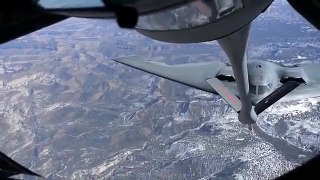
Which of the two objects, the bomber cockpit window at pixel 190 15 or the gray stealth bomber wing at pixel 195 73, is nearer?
the bomber cockpit window at pixel 190 15

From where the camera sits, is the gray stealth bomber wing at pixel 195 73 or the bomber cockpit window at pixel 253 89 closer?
the gray stealth bomber wing at pixel 195 73

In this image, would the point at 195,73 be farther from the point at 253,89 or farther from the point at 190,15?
the point at 190,15

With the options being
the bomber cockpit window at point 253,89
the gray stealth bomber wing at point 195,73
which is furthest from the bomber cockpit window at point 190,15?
the bomber cockpit window at point 253,89

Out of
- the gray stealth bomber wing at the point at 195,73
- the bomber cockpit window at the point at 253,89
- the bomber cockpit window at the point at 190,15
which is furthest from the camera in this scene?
the bomber cockpit window at the point at 253,89

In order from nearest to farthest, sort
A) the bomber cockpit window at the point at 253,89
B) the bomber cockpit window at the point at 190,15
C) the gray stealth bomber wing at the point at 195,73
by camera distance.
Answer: the bomber cockpit window at the point at 190,15 → the gray stealth bomber wing at the point at 195,73 → the bomber cockpit window at the point at 253,89

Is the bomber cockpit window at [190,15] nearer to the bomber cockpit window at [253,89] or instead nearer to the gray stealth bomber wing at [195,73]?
the gray stealth bomber wing at [195,73]

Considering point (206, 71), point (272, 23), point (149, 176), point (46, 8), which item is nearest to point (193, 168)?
point (149, 176)

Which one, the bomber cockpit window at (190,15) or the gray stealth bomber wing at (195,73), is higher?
the bomber cockpit window at (190,15)

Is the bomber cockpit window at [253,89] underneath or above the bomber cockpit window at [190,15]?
underneath

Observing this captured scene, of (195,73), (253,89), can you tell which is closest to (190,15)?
(253,89)
